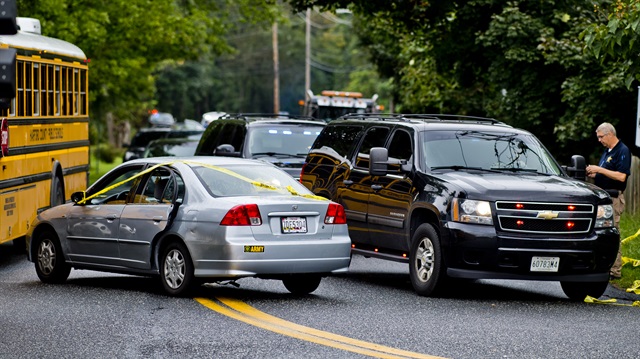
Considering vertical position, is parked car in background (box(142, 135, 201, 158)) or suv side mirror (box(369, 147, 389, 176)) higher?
suv side mirror (box(369, 147, 389, 176))

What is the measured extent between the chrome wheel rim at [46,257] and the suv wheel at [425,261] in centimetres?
394

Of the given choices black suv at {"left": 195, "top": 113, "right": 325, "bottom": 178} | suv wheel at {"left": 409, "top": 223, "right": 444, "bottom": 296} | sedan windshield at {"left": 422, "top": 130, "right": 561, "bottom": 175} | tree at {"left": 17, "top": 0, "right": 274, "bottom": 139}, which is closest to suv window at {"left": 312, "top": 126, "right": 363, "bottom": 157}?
sedan windshield at {"left": 422, "top": 130, "right": 561, "bottom": 175}

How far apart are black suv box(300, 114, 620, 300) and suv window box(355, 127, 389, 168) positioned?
0.01 meters

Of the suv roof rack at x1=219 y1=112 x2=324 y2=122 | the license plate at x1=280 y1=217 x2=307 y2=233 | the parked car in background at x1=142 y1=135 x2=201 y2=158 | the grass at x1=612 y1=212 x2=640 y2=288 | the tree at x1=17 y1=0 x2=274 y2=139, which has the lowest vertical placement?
the grass at x1=612 y1=212 x2=640 y2=288

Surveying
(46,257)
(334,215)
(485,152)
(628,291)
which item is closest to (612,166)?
(628,291)

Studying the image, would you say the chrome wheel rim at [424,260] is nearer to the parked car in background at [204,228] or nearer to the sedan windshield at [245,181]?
the parked car in background at [204,228]

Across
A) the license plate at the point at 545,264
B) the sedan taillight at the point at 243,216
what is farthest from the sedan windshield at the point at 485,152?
the sedan taillight at the point at 243,216

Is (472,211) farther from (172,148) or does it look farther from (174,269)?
(172,148)

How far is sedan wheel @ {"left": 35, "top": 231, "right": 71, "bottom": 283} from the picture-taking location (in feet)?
46.1

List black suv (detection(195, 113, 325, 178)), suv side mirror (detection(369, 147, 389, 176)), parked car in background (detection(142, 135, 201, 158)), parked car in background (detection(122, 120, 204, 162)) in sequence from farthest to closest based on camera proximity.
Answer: parked car in background (detection(122, 120, 204, 162)) → parked car in background (detection(142, 135, 201, 158)) → black suv (detection(195, 113, 325, 178)) → suv side mirror (detection(369, 147, 389, 176))

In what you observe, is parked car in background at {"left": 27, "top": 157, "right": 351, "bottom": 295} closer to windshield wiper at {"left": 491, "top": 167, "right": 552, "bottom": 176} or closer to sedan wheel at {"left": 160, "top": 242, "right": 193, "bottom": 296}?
sedan wheel at {"left": 160, "top": 242, "right": 193, "bottom": 296}

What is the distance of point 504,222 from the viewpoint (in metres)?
12.5

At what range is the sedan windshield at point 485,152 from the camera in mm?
13789

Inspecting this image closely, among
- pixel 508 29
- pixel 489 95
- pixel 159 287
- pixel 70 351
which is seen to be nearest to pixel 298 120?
pixel 508 29
